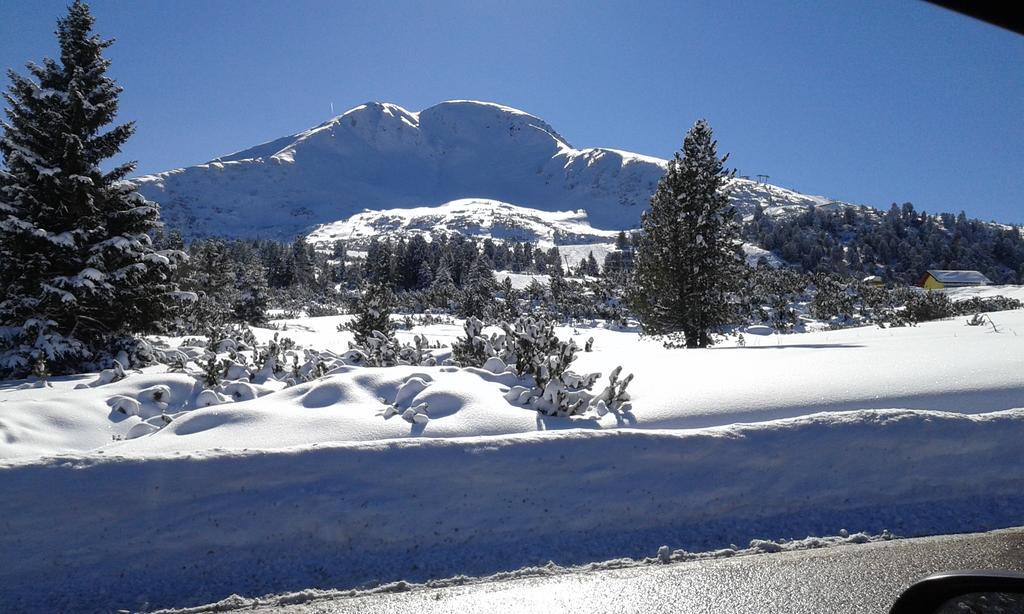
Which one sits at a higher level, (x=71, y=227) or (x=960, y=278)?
(x=960, y=278)

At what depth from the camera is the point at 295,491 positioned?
3365mm

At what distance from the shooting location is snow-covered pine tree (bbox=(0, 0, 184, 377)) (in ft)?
30.0

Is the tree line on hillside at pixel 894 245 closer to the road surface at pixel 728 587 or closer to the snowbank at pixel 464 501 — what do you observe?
the snowbank at pixel 464 501

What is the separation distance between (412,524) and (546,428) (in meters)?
1.55

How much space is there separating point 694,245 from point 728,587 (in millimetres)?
13290

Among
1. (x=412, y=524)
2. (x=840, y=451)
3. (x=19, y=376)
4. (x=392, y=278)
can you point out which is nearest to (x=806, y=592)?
(x=840, y=451)


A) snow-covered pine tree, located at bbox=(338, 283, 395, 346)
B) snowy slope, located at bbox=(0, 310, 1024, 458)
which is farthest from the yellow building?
snowy slope, located at bbox=(0, 310, 1024, 458)

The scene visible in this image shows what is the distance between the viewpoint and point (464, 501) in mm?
3514

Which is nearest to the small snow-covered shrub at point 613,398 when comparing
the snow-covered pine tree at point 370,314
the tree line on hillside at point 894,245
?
the snow-covered pine tree at point 370,314

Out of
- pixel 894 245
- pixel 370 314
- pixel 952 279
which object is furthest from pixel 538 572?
pixel 894 245

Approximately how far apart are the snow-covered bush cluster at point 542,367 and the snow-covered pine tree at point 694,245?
868 centimetres

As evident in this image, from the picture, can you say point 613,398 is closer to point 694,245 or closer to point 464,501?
point 464,501

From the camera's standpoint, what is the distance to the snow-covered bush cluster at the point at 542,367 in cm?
490

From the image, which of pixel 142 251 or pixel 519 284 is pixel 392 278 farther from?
pixel 142 251
